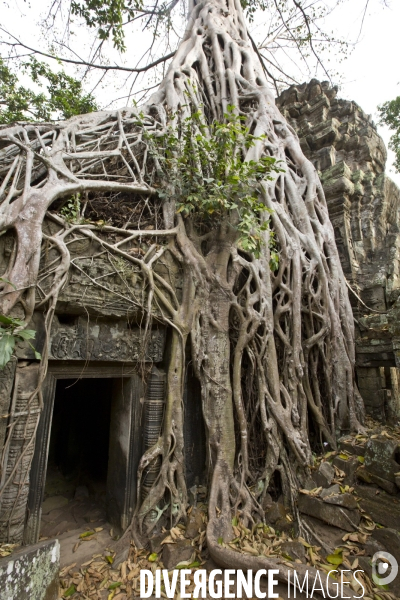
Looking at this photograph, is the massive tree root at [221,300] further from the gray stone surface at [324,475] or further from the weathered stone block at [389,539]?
the weathered stone block at [389,539]

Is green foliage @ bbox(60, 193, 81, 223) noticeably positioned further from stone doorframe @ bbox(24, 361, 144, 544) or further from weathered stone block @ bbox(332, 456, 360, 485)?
weathered stone block @ bbox(332, 456, 360, 485)

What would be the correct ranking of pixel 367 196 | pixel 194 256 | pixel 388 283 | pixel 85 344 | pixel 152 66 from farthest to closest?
pixel 152 66 < pixel 367 196 < pixel 388 283 < pixel 194 256 < pixel 85 344

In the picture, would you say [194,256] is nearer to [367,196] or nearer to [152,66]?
[367,196]

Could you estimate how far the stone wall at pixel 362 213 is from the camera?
388 centimetres

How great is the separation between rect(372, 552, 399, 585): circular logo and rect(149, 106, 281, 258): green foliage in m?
2.47

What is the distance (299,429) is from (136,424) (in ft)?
5.17

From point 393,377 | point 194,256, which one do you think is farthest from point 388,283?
point 194,256

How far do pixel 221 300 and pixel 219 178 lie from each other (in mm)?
1239

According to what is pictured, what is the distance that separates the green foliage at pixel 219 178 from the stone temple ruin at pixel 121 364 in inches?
29.3

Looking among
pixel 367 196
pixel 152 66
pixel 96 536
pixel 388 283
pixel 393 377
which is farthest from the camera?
pixel 152 66

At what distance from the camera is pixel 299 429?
316 cm

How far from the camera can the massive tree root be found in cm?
273

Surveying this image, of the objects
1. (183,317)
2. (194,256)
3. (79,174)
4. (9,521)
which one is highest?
(79,174)

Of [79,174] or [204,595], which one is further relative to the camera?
[79,174]
